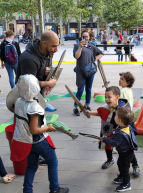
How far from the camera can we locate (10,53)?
881 centimetres

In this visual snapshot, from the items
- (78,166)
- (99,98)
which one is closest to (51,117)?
(99,98)

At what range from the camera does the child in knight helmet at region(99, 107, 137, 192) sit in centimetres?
341

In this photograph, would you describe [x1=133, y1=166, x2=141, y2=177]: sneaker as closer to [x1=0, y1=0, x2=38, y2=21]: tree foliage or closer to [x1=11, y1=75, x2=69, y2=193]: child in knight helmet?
[x1=11, y1=75, x2=69, y2=193]: child in knight helmet

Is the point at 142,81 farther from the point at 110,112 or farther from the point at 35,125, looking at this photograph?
the point at 35,125

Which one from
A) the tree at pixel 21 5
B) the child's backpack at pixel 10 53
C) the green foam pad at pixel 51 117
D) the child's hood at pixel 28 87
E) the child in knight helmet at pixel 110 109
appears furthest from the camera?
the tree at pixel 21 5

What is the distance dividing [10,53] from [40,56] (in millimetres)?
5275

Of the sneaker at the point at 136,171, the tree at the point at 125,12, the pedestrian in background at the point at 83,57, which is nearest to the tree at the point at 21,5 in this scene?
the tree at the point at 125,12

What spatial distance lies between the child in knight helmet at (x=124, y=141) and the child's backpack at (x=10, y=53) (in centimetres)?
586

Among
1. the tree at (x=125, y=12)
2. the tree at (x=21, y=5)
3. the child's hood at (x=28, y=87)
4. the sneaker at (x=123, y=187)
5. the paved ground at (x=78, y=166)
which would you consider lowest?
the paved ground at (x=78, y=166)

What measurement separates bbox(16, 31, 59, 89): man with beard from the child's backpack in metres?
5.11

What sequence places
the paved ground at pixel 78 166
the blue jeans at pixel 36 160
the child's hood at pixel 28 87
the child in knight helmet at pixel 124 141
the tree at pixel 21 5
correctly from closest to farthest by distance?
1. the child's hood at pixel 28 87
2. the blue jeans at pixel 36 160
3. the child in knight helmet at pixel 124 141
4. the paved ground at pixel 78 166
5. the tree at pixel 21 5

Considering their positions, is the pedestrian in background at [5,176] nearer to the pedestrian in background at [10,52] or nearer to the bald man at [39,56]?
the bald man at [39,56]

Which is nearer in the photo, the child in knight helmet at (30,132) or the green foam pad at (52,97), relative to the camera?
the child in knight helmet at (30,132)

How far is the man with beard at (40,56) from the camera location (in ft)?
12.1
